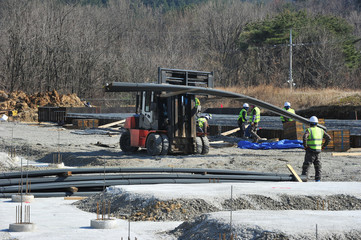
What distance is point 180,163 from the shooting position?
16.7m

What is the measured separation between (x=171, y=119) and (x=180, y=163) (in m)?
1.73

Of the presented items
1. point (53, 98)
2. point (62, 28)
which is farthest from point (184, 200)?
point (62, 28)

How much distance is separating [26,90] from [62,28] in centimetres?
899

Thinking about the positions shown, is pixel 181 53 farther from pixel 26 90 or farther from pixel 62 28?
pixel 26 90

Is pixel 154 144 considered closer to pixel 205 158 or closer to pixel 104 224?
pixel 205 158

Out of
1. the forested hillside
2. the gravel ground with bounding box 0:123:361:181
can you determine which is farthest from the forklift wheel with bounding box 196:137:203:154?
the forested hillside

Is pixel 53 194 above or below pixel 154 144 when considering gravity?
below

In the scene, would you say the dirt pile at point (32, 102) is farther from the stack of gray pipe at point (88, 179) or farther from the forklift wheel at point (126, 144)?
the stack of gray pipe at point (88, 179)

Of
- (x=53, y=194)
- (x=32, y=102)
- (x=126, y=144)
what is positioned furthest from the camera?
(x=32, y=102)

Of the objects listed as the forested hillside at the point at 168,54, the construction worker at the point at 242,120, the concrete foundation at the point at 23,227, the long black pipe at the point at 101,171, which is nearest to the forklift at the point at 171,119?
the long black pipe at the point at 101,171

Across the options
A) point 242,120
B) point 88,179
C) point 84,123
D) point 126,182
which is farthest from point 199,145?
point 84,123

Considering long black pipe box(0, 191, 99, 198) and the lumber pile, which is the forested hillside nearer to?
the lumber pile

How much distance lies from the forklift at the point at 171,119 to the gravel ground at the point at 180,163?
42 centimetres

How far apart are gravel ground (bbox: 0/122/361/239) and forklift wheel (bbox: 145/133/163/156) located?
0.28m
